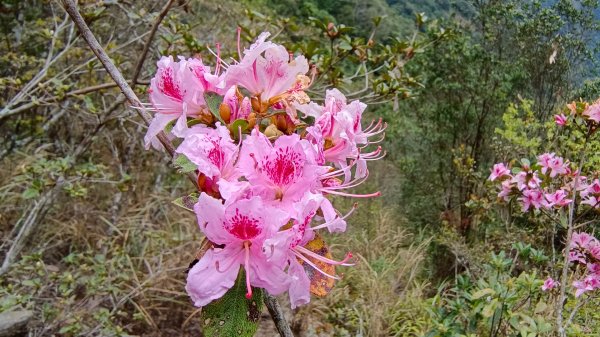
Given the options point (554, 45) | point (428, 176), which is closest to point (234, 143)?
point (554, 45)

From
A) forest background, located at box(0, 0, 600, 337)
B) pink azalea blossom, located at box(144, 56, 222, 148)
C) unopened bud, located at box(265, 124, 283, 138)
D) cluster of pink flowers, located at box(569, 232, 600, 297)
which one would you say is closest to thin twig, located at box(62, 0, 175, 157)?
pink azalea blossom, located at box(144, 56, 222, 148)

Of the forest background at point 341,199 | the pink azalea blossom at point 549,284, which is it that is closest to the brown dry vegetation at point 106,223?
the forest background at point 341,199

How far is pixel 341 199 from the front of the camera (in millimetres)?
4602

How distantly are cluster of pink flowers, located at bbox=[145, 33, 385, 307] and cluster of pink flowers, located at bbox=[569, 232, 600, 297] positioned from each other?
1.43 metres

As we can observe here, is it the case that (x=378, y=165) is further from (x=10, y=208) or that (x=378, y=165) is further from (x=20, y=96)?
(x=20, y=96)

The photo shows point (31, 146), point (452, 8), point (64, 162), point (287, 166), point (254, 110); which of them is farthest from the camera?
point (452, 8)

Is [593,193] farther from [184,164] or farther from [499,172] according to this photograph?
[184,164]

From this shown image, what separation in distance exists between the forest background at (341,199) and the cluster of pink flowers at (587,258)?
131 mm

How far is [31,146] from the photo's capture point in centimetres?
349

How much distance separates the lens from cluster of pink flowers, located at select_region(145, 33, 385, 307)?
48 cm

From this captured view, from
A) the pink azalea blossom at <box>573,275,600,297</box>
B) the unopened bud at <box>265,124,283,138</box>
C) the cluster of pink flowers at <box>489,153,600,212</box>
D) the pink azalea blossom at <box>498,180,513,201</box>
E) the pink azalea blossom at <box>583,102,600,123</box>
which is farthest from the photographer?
the pink azalea blossom at <box>498,180,513,201</box>

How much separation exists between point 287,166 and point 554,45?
13.2ft

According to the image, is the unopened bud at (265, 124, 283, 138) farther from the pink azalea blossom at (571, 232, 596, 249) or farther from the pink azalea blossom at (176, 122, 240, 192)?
the pink azalea blossom at (571, 232, 596, 249)

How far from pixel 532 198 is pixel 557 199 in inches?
4.5
